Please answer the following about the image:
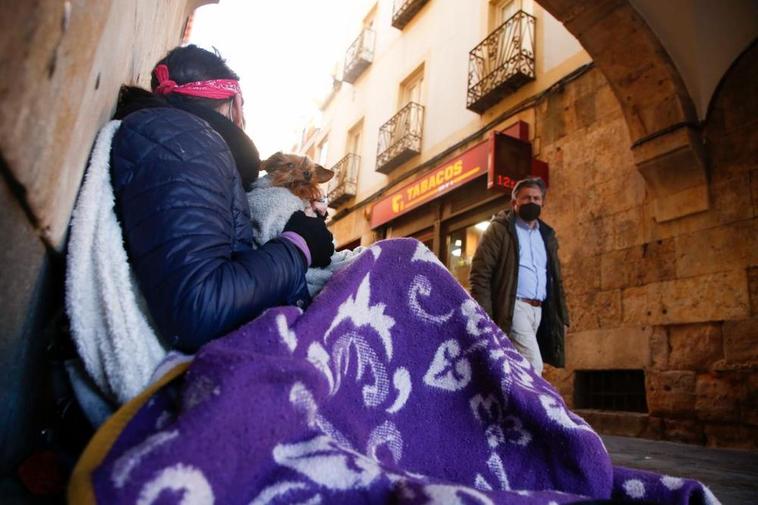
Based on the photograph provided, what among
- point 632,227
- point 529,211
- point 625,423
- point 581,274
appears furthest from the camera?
point 581,274

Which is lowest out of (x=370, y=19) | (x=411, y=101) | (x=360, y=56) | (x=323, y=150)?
(x=411, y=101)

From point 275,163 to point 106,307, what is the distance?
78 cm

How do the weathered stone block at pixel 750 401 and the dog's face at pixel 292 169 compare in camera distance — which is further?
the weathered stone block at pixel 750 401

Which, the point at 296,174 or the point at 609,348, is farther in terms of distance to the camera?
the point at 609,348

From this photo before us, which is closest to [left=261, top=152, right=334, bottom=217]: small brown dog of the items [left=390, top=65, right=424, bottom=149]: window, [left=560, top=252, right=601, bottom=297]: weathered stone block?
[left=560, top=252, right=601, bottom=297]: weathered stone block

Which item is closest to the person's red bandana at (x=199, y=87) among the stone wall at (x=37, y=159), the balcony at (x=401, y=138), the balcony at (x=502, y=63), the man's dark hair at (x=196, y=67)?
the man's dark hair at (x=196, y=67)

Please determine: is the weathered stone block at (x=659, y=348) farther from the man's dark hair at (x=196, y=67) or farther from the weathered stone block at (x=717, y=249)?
the man's dark hair at (x=196, y=67)

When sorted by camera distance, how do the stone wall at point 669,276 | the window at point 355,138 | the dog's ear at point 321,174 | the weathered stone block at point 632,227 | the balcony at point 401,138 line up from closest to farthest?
1. the dog's ear at point 321,174
2. the stone wall at point 669,276
3. the weathered stone block at point 632,227
4. the balcony at point 401,138
5. the window at point 355,138

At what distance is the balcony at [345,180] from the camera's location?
12289mm

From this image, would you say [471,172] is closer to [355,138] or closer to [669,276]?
[669,276]

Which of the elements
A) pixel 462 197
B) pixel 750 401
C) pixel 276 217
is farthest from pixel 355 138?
pixel 276 217

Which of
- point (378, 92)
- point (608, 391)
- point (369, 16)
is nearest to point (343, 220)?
point (378, 92)

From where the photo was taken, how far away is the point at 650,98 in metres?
4.71

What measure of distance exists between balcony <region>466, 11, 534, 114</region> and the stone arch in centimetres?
212
